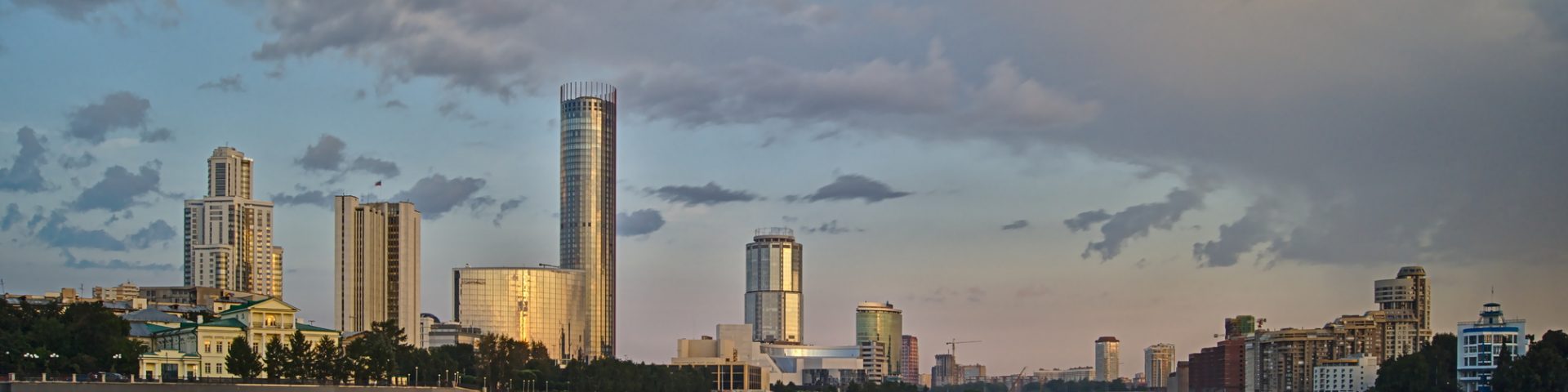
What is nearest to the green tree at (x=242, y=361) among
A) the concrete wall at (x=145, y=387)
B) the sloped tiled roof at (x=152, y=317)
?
the concrete wall at (x=145, y=387)

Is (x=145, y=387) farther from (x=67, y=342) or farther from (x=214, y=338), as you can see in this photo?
(x=214, y=338)

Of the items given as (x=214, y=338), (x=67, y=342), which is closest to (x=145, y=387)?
(x=67, y=342)

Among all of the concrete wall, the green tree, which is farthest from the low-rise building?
the concrete wall

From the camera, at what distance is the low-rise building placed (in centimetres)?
14575

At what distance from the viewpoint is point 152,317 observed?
177375 mm

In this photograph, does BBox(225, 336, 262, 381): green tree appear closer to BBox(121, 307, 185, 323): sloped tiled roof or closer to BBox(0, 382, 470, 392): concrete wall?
BBox(0, 382, 470, 392): concrete wall

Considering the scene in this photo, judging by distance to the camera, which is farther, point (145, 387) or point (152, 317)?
point (152, 317)

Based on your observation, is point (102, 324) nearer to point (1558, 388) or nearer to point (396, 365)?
point (396, 365)

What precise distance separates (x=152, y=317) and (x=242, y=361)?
135 ft

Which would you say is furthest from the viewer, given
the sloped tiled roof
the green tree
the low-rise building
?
the sloped tiled roof

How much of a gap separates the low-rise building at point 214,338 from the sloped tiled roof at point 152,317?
11.9 meters

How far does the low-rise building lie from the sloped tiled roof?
11926 mm

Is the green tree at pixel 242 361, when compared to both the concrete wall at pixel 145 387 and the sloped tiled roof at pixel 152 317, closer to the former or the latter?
the concrete wall at pixel 145 387

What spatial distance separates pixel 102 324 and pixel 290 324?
66.5 ft
